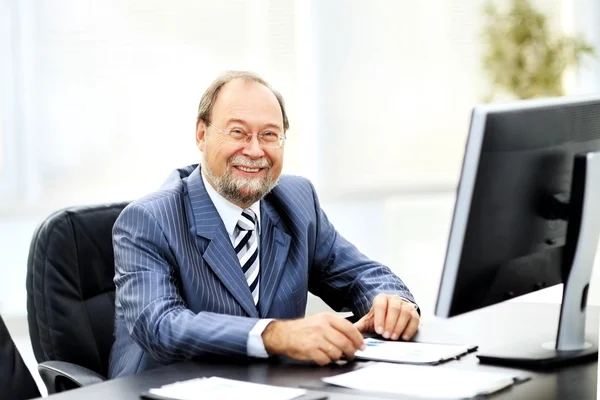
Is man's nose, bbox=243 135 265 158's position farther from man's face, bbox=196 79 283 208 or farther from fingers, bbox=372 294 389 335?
fingers, bbox=372 294 389 335

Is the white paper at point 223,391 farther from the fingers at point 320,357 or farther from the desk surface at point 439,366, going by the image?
the fingers at point 320,357

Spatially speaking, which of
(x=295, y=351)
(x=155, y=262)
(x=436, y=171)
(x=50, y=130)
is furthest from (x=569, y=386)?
(x=436, y=171)

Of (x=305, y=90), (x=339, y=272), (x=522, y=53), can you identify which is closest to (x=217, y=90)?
(x=339, y=272)

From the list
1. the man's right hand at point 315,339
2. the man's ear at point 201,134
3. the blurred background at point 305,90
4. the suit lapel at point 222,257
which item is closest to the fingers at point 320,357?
the man's right hand at point 315,339

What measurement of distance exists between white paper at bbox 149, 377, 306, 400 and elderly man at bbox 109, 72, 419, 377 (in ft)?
0.77

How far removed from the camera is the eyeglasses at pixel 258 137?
2.72 metres

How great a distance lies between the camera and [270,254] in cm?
270

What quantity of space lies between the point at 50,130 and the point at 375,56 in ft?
7.40

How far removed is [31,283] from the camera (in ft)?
8.94

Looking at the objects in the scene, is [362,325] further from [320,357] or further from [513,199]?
[513,199]

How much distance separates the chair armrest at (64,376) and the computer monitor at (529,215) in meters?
1.02

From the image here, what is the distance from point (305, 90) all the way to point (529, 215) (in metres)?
3.98

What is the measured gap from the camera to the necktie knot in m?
2.71

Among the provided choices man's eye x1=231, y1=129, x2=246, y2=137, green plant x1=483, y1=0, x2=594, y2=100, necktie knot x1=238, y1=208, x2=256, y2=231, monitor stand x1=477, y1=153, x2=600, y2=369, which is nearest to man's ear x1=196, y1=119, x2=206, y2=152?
man's eye x1=231, y1=129, x2=246, y2=137
